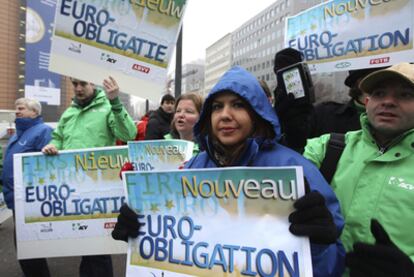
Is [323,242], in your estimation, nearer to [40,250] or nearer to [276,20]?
[40,250]

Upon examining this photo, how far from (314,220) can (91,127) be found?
2652 mm

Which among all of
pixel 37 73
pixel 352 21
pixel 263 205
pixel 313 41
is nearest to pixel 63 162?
pixel 263 205

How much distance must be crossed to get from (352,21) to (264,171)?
2579mm

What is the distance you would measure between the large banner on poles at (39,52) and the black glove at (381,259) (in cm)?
1877

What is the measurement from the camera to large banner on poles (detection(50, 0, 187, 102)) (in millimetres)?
2889

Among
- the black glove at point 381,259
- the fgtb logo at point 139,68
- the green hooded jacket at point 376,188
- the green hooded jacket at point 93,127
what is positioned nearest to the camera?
the black glove at point 381,259

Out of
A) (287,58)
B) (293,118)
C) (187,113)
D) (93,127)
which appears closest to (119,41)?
(187,113)

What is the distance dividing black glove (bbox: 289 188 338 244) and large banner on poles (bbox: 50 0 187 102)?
182 centimetres

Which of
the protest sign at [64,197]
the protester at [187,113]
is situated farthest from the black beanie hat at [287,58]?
the protest sign at [64,197]

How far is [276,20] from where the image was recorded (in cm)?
9062

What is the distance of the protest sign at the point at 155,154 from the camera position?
10.6 feet

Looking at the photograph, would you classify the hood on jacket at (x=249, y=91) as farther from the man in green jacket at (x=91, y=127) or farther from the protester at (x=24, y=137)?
the protester at (x=24, y=137)

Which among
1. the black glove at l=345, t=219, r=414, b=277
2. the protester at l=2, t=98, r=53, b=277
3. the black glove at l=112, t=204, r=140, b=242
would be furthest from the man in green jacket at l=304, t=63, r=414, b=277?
the protester at l=2, t=98, r=53, b=277

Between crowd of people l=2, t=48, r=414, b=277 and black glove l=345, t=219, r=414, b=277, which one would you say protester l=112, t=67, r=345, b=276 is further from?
black glove l=345, t=219, r=414, b=277
